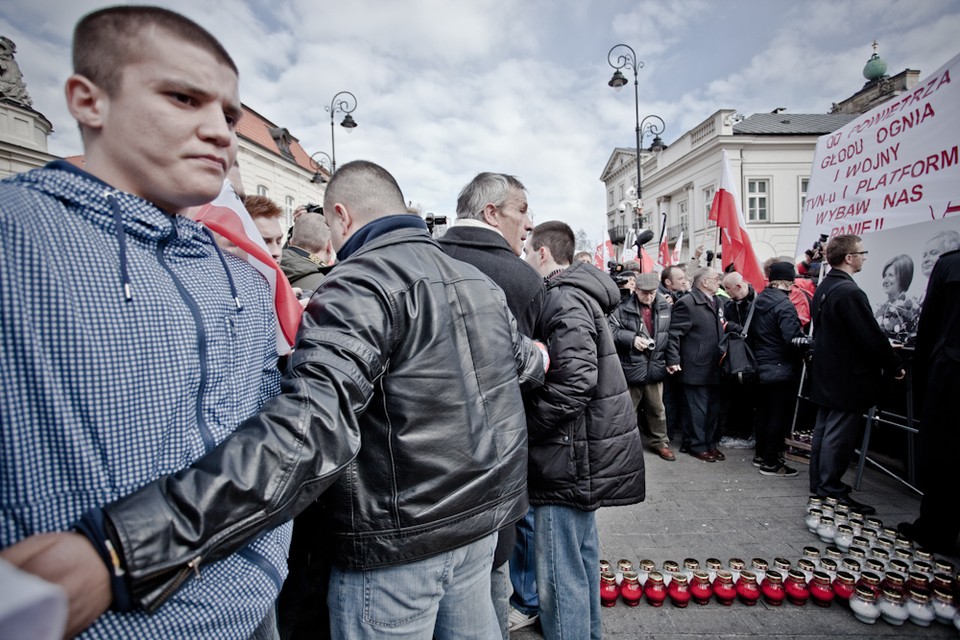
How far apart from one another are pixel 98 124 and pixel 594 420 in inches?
86.5

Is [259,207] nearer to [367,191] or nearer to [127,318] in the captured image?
[367,191]

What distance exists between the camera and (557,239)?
3.06 meters

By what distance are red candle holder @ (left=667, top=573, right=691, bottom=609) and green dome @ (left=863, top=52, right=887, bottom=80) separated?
139 feet

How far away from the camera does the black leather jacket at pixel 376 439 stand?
0.76m

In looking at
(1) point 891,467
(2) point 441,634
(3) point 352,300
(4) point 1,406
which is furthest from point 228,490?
(1) point 891,467

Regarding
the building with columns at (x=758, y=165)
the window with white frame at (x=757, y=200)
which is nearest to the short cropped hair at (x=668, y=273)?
the building with columns at (x=758, y=165)

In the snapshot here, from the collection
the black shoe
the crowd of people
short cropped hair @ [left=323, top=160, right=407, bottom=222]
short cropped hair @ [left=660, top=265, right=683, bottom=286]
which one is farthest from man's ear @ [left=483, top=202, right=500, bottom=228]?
short cropped hair @ [left=660, top=265, right=683, bottom=286]

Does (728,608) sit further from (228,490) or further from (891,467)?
(891,467)

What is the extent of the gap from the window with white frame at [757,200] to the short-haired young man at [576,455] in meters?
30.3

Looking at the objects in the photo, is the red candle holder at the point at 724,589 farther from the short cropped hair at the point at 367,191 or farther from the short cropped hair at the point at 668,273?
the short cropped hair at the point at 668,273

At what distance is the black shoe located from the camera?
4.06 meters

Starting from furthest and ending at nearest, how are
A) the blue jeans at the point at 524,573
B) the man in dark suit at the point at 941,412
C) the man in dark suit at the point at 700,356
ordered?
the man in dark suit at the point at 700,356 → the man in dark suit at the point at 941,412 → the blue jeans at the point at 524,573

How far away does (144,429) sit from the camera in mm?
815

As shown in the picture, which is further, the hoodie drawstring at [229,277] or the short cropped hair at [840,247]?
the short cropped hair at [840,247]
